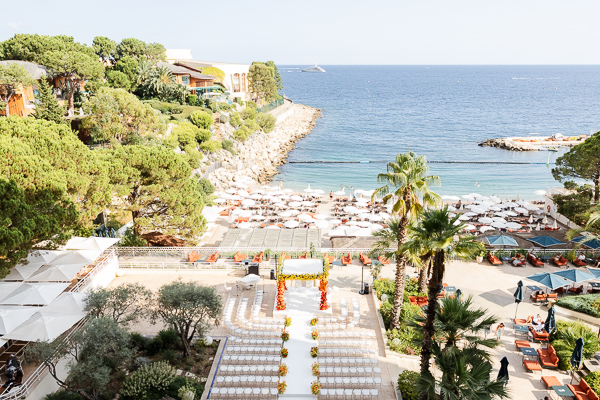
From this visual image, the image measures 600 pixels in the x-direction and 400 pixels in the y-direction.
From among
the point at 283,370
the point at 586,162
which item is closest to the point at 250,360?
the point at 283,370

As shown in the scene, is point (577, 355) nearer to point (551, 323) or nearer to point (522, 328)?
point (551, 323)

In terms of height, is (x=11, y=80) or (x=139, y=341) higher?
(x=11, y=80)

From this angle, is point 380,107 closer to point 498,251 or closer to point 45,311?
point 498,251

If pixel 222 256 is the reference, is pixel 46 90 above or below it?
above

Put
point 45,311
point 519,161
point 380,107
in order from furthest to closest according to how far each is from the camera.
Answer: point 380,107
point 519,161
point 45,311

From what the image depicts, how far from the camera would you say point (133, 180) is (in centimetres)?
2438

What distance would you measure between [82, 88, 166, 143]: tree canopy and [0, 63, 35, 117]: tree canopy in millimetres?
7451

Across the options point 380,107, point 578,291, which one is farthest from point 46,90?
point 380,107

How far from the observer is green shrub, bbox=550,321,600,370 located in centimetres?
1516

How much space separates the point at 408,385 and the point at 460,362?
3260mm

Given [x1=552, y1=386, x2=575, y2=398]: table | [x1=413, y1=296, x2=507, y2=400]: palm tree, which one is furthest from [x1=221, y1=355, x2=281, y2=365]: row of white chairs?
[x1=552, y1=386, x2=575, y2=398]: table

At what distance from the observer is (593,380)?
13906 millimetres

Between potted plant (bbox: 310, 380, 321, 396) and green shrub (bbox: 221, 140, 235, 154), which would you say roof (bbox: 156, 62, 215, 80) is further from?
potted plant (bbox: 310, 380, 321, 396)

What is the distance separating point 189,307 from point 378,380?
7.04 m
